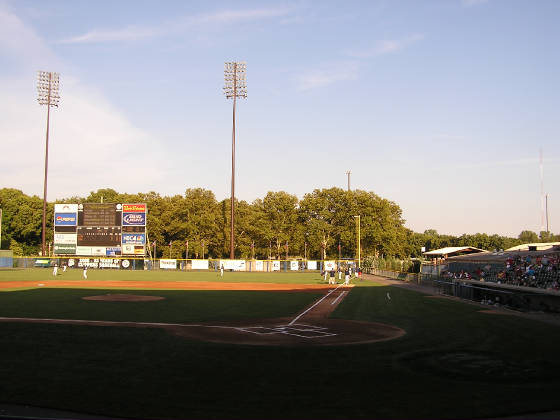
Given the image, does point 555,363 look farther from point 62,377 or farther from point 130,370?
point 62,377

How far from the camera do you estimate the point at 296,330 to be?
59.8 feet

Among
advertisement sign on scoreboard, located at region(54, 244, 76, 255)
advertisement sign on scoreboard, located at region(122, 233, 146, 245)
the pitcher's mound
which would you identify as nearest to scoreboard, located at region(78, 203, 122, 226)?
advertisement sign on scoreboard, located at region(122, 233, 146, 245)

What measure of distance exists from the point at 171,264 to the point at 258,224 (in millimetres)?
30756

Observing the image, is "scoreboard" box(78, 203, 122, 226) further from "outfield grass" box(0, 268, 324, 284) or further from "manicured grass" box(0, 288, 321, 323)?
"manicured grass" box(0, 288, 321, 323)

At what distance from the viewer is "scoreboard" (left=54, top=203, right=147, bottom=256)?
6962cm

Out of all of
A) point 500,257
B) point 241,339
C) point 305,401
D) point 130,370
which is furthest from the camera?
point 500,257

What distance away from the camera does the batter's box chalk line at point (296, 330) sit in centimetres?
1723

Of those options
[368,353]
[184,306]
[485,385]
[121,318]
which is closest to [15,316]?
[121,318]

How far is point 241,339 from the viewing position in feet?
52.7

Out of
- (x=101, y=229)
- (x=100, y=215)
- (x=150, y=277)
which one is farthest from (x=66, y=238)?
(x=150, y=277)

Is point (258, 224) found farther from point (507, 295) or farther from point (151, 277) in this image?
point (507, 295)

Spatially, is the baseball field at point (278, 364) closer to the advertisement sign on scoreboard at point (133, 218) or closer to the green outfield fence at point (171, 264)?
the advertisement sign on scoreboard at point (133, 218)

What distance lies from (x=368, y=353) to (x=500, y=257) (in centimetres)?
2989

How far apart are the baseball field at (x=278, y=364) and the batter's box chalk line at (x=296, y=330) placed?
7 centimetres
